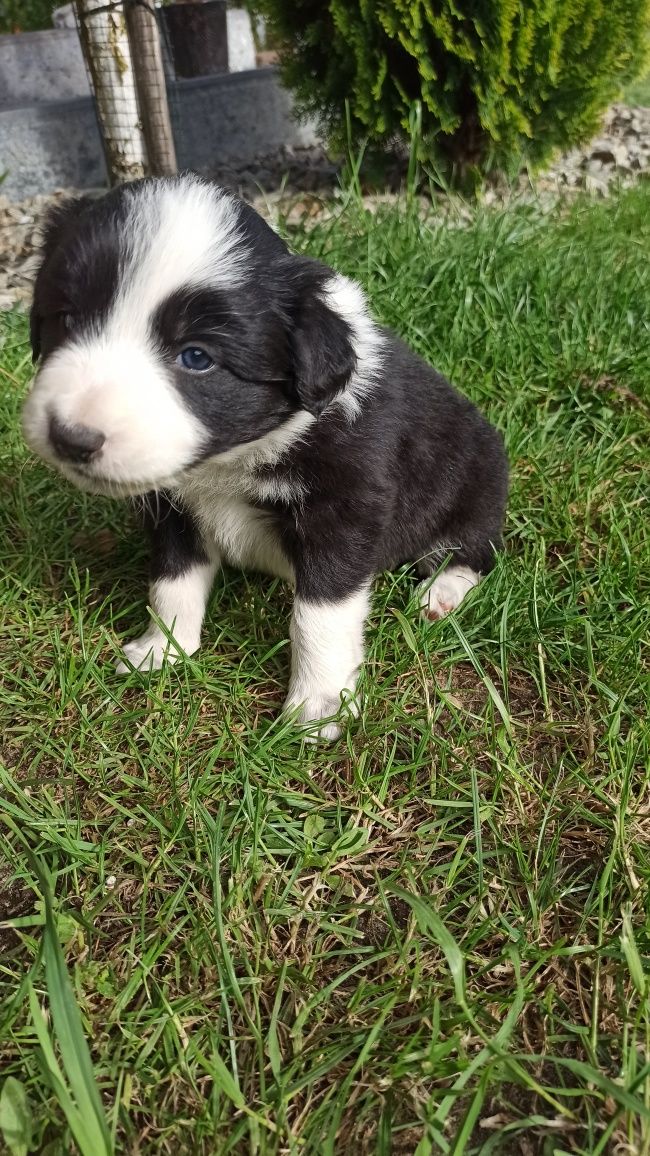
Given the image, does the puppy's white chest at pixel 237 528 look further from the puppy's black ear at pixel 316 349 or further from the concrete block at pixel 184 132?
the concrete block at pixel 184 132

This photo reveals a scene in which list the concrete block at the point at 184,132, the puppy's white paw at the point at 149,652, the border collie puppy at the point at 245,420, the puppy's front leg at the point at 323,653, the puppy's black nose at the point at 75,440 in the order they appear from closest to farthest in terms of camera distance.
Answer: the puppy's black nose at the point at 75,440 < the border collie puppy at the point at 245,420 < the puppy's front leg at the point at 323,653 < the puppy's white paw at the point at 149,652 < the concrete block at the point at 184,132

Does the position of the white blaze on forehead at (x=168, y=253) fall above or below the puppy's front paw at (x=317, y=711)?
above

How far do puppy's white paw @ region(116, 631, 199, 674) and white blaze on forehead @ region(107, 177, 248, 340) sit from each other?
0.95 meters

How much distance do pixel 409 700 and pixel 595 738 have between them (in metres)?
0.51

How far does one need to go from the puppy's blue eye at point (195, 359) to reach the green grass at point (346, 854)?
2.88ft

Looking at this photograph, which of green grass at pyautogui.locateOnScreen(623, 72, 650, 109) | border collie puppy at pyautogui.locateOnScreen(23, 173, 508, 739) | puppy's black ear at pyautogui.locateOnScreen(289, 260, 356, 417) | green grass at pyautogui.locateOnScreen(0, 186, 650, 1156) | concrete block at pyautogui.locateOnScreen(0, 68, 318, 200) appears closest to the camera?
green grass at pyautogui.locateOnScreen(0, 186, 650, 1156)

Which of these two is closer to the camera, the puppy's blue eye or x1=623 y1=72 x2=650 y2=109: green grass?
the puppy's blue eye

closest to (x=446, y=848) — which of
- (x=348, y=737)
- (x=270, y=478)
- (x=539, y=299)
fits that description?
(x=348, y=737)

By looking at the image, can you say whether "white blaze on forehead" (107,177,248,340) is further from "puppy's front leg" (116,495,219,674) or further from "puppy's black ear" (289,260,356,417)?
"puppy's front leg" (116,495,219,674)

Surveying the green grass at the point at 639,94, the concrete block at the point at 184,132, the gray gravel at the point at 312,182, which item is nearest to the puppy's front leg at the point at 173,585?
the gray gravel at the point at 312,182

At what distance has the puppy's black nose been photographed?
5.52ft

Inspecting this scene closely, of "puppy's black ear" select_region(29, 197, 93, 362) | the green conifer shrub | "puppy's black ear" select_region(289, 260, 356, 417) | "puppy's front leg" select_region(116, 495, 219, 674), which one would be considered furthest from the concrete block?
"puppy's black ear" select_region(289, 260, 356, 417)

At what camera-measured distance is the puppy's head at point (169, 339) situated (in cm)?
174

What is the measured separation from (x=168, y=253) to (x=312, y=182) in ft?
17.8
